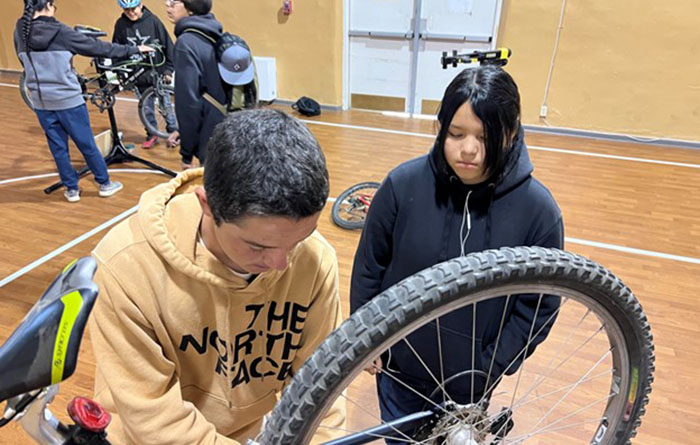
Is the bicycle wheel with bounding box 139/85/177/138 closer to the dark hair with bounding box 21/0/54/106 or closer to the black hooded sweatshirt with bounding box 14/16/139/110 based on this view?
the black hooded sweatshirt with bounding box 14/16/139/110

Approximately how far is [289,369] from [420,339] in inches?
13.0

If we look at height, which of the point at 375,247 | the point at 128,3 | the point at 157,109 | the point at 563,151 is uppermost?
the point at 128,3

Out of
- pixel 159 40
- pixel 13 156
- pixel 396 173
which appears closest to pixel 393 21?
pixel 159 40

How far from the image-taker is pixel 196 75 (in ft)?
8.09

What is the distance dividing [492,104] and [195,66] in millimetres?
1951

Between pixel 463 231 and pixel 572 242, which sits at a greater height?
pixel 463 231

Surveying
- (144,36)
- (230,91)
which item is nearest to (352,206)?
(230,91)

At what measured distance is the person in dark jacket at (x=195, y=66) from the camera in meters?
2.43

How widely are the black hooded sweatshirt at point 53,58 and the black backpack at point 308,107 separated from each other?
2.95 metres

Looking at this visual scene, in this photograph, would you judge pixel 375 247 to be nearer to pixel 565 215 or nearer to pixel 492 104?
pixel 492 104

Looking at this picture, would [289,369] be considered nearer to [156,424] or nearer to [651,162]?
[156,424]

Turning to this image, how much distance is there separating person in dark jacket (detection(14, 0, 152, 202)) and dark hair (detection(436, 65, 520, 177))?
9.78ft

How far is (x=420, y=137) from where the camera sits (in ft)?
17.0

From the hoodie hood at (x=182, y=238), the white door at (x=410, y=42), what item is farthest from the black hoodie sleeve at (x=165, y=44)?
the hoodie hood at (x=182, y=238)
